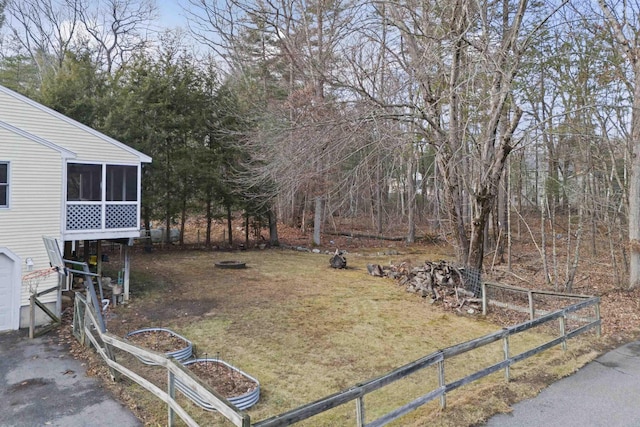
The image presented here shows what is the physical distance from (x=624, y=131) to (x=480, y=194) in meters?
5.70

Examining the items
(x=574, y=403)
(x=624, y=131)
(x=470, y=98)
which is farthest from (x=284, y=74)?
(x=574, y=403)

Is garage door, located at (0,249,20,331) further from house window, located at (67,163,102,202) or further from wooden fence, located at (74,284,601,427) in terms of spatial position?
wooden fence, located at (74,284,601,427)

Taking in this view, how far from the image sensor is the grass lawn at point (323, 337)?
4840mm

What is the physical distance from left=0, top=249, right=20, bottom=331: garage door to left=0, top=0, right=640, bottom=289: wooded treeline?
A: 6.05 metres

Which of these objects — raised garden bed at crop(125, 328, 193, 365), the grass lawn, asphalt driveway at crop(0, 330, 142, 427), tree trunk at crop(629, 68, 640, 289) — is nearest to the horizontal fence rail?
the grass lawn

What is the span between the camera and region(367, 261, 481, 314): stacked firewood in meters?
9.61

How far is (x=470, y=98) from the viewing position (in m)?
8.99

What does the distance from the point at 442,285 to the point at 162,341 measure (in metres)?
7.09

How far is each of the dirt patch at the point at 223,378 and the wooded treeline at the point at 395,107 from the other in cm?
427

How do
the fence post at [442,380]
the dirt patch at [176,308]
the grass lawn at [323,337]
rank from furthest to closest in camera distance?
1. the dirt patch at [176,308]
2. the grass lawn at [323,337]
3. the fence post at [442,380]

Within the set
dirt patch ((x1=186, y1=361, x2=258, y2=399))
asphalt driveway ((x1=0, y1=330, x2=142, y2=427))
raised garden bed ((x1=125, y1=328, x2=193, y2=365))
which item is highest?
raised garden bed ((x1=125, y1=328, x2=193, y2=365))

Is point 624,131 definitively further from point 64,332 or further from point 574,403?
point 64,332

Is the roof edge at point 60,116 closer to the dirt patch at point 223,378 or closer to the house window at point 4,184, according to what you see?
the house window at point 4,184

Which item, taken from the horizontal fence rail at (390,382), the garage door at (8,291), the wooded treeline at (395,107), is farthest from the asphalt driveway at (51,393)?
the wooded treeline at (395,107)
